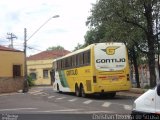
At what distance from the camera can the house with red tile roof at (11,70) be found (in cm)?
5162

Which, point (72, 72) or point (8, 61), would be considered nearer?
point (72, 72)

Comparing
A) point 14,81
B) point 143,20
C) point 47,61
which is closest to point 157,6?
point 143,20

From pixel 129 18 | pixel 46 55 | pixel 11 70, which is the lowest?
pixel 11 70

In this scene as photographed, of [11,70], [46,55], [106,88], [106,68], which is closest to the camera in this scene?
[106,88]

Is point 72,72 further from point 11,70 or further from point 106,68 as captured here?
point 11,70

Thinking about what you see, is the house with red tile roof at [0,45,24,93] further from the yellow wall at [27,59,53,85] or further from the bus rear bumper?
the yellow wall at [27,59,53,85]

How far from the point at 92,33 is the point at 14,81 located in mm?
12075

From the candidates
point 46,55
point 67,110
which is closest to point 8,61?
point 67,110

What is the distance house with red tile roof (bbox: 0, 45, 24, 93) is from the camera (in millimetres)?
51625

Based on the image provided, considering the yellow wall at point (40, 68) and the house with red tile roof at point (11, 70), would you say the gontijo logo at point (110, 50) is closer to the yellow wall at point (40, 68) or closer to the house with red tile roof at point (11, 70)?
the house with red tile roof at point (11, 70)

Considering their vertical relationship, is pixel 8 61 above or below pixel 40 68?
below

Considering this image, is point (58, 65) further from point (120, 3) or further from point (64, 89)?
point (120, 3)

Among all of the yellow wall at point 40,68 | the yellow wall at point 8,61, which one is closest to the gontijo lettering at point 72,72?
the yellow wall at point 8,61

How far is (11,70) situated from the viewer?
53.2m
